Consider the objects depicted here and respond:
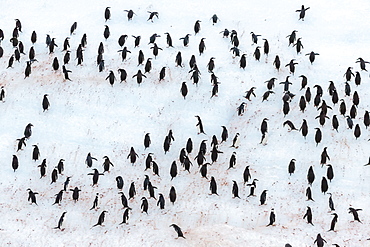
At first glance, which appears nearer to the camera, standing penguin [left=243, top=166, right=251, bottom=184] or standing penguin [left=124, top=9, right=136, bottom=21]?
standing penguin [left=243, top=166, right=251, bottom=184]

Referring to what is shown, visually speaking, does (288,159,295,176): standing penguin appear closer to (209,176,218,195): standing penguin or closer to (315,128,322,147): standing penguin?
(315,128,322,147): standing penguin

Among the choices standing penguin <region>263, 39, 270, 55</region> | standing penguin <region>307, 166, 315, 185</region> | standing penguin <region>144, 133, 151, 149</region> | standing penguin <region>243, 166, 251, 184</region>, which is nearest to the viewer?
standing penguin <region>307, 166, 315, 185</region>

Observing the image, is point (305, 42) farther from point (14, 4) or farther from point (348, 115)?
point (14, 4)

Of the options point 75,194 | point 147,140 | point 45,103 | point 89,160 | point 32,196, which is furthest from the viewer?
point 45,103

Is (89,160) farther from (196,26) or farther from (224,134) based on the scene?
(196,26)

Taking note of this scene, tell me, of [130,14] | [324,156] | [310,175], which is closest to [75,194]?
[310,175]

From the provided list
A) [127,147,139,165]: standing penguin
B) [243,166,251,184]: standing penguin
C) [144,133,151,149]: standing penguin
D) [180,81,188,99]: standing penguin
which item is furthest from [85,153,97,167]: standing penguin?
[243,166,251,184]: standing penguin

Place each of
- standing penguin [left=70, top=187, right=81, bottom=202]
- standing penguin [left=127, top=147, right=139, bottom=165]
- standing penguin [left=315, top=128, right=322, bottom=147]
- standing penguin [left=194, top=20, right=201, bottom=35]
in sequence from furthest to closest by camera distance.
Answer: standing penguin [left=194, top=20, right=201, bottom=35] < standing penguin [left=315, top=128, right=322, bottom=147] < standing penguin [left=127, top=147, right=139, bottom=165] < standing penguin [left=70, top=187, right=81, bottom=202]

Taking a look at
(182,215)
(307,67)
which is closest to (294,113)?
(307,67)
